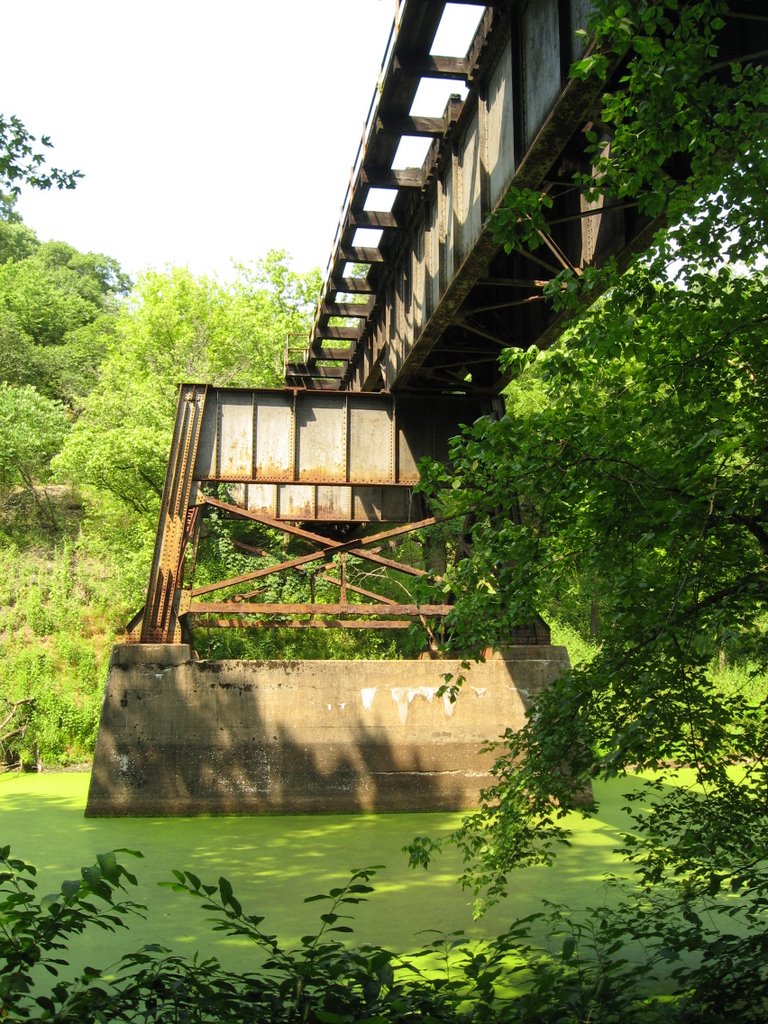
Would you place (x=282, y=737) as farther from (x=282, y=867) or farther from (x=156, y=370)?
(x=156, y=370)

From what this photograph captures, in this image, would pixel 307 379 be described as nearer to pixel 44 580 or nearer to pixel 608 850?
pixel 44 580

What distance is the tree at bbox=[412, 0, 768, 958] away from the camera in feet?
13.9

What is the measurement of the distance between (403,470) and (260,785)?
5.31 metres

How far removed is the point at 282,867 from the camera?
10406mm

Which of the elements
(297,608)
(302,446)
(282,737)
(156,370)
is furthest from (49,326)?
(282,737)

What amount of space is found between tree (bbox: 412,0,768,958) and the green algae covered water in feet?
6.20

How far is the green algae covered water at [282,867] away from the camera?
7.57m

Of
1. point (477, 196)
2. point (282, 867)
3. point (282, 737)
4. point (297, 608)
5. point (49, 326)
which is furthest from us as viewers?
point (49, 326)

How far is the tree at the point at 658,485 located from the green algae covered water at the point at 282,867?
1.89 metres

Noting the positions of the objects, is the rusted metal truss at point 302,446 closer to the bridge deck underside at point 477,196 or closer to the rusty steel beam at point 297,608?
the rusty steel beam at point 297,608

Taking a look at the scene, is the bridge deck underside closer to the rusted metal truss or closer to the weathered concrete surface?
the rusted metal truss

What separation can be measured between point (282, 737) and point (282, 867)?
4.20 metres

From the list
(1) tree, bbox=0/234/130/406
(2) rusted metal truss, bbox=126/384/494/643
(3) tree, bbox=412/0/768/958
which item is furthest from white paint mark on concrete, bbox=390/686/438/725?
(1) tree, bbox=0/234/130/406

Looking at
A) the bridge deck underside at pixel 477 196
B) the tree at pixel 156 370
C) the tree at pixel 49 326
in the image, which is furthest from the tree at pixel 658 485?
the tree at pixel 49 326
